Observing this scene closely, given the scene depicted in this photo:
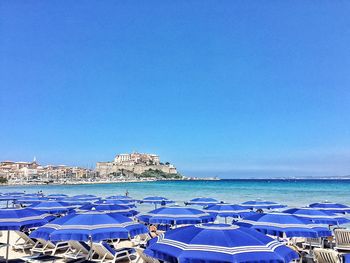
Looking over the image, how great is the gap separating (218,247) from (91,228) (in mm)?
2639

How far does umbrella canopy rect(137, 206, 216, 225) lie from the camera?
25.3 feet

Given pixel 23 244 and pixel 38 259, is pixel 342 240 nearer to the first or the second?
pixel 38 259

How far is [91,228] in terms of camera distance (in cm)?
541

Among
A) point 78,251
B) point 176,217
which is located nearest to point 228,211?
point 176,217

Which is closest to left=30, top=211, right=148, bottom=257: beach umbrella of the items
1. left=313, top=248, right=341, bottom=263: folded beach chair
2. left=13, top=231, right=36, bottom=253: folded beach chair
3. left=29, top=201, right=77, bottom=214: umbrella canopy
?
left=313, top=248, right=341, bottom=263: folded beach chair

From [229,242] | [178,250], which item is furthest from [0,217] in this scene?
[229,242]

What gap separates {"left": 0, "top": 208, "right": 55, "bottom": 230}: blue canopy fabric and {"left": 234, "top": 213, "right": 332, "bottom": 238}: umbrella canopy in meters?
4.25

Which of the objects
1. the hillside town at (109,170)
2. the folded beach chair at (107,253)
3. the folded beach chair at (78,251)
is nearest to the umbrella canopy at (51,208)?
the folded beach chair at (78,251)

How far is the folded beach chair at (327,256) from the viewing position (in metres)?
7.09

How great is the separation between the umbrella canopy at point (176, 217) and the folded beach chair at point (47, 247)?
8.43 feet

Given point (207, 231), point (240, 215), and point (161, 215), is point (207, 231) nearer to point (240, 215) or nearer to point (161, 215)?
point (161, 215)

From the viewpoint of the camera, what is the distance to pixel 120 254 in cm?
816

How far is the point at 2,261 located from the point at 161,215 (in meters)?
3.72

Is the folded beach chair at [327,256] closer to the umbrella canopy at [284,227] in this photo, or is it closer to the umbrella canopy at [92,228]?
the umbrella canopy at [284,227]
